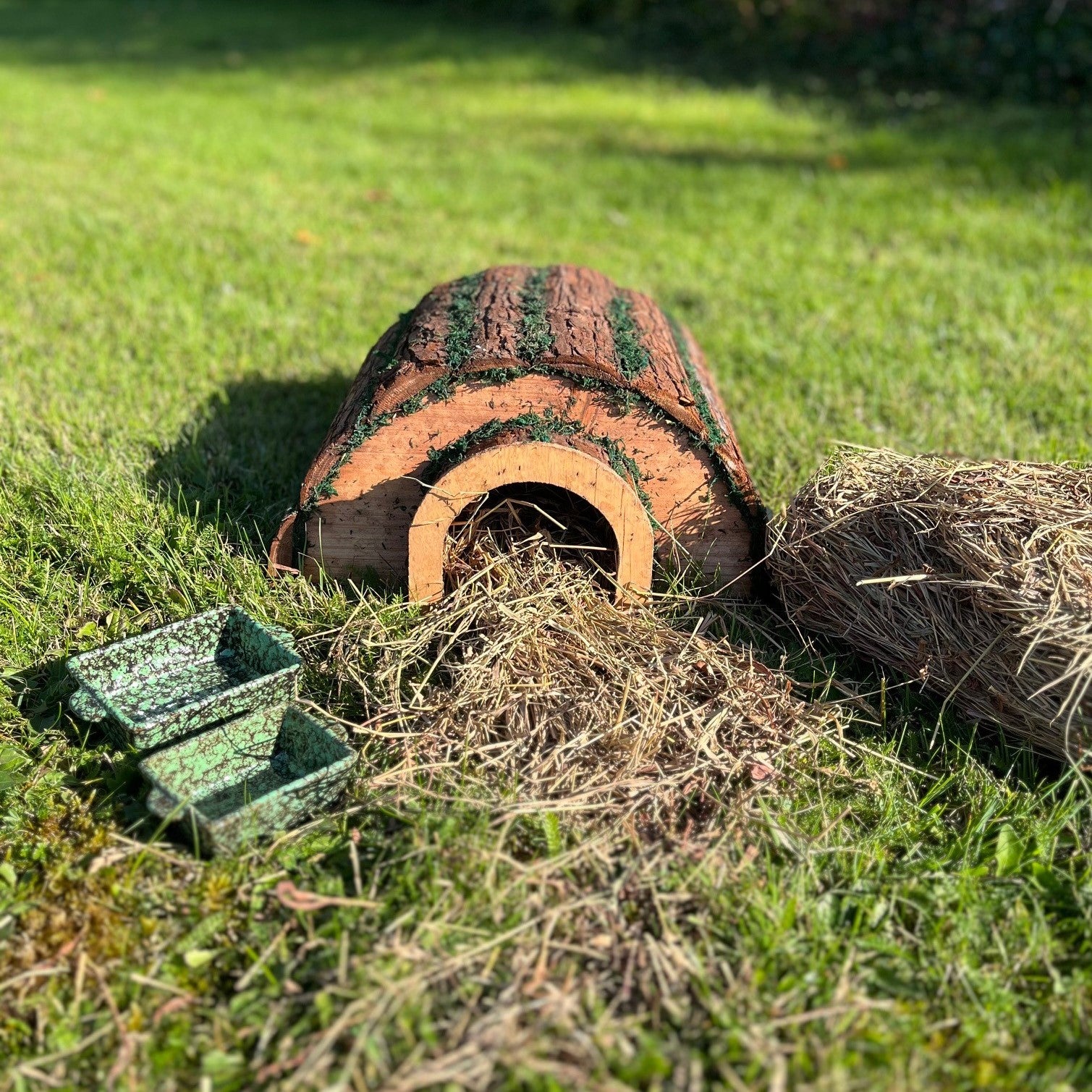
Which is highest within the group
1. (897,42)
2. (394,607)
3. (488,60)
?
(488,60)

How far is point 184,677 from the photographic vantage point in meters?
2.55

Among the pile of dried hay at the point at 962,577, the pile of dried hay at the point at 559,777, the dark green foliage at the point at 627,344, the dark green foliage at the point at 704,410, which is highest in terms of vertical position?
the dark green foliage at the point at 627,344

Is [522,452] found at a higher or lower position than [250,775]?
higher

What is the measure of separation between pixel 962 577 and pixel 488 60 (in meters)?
10.6

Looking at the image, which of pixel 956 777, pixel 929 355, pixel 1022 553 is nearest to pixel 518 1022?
pixel 956 777

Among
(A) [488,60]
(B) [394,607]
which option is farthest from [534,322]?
(A) [488,60]

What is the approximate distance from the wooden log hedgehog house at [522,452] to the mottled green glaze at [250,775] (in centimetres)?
53

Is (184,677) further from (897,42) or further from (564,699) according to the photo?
(897,42)

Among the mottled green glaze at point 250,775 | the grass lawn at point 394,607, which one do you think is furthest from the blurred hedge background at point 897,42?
the mottled green glaze at point 250,775

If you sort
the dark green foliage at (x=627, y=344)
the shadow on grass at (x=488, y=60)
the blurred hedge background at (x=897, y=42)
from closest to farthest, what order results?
the dark green foliage at (x=627, y=344) < the shadow on grass at (x=488, y=60) < the blurred hedge background at (x=897, y=42)

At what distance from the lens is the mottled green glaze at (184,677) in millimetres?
2297

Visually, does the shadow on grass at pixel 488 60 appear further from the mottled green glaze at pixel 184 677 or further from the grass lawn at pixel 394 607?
the mottled green glaze at pixel 184 677

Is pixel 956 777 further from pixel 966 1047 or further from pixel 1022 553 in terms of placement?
pixel 966 1047

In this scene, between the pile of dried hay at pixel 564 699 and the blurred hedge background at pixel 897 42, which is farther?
the blurred hedge background at pixel 897 42
